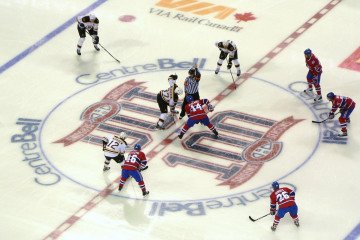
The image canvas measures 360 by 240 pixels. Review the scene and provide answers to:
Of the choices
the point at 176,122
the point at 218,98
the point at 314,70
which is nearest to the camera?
the point at 176,122

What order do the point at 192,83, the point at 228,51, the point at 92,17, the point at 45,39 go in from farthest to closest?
the point at 45,39 → the point at 92,17 → the point at 228,51 → the point at 192,83

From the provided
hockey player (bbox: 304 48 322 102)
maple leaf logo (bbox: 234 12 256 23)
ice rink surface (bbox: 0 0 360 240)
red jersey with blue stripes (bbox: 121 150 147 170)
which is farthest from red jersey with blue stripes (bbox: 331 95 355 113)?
maple leaf logo (bbox: 234 12 256 23)

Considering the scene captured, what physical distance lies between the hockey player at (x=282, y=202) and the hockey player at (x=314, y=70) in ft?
12.7

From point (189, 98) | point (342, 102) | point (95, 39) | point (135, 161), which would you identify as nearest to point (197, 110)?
point (189, 98)

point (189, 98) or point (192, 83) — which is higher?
point (192, 83)

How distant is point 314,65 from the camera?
2239 cm

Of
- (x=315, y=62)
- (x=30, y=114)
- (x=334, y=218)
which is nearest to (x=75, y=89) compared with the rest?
(x=30, y=114)

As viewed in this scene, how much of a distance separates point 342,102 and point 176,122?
3.10 m

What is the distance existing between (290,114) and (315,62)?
1.06m

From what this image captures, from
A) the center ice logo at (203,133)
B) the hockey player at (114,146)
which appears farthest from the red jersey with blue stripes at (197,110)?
the hockey player at (114,146)

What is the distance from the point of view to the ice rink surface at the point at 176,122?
64.6 feet

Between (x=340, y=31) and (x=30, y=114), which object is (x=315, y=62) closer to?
(x=340, y=31)

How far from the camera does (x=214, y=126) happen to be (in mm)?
21984

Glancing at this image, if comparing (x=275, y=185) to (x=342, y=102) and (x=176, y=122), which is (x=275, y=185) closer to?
(x=342, y=102)
